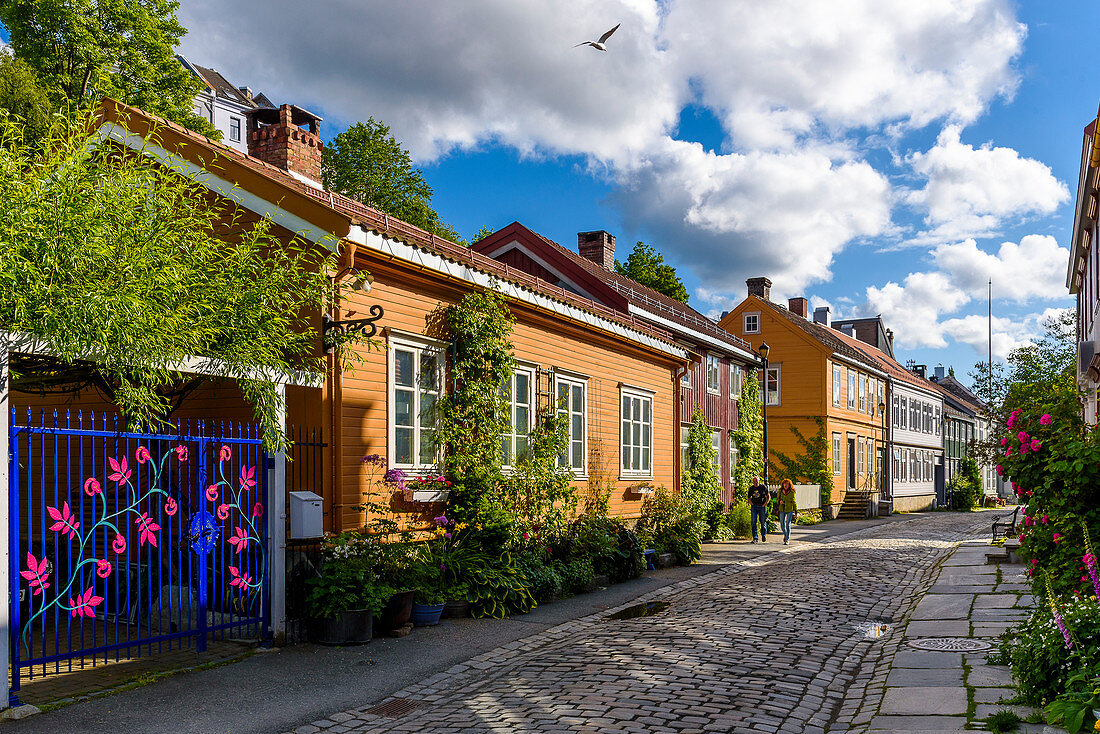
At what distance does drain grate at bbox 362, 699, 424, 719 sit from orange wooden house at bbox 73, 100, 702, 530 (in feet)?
11.2

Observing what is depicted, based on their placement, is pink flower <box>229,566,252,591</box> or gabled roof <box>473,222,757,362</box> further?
gabled roof <box>473,222,757,362</box>

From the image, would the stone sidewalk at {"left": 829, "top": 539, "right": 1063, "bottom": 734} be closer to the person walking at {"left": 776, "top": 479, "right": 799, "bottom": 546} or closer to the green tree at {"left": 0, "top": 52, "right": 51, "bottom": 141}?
the person walking at {"left": 776, "top": 479, "right": 799, "bottom": 546}

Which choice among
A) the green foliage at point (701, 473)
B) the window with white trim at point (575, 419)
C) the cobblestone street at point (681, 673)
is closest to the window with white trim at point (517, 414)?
the window with white trim at point (575, 419)

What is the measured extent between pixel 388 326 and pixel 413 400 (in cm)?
103

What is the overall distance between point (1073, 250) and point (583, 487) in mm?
14582

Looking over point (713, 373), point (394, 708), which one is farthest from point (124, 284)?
point (713, 373)

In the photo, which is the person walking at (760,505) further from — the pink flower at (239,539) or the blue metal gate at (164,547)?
the pink flower at (239,539)

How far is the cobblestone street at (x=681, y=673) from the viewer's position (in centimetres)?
630

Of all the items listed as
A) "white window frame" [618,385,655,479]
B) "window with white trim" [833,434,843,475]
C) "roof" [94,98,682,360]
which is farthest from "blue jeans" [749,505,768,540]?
"window with white trim" [833,434,843,475]

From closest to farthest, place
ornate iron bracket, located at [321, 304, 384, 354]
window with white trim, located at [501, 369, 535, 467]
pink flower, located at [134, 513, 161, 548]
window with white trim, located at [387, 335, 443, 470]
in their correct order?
pink flower, located at [134, 513, 161, 548]
ornate iron bracket, located at [321, 304, 384, 354]
window with white trim, located at [387, 335, 443, 470]
window with white trim, located at [501, 369, 535, 467]

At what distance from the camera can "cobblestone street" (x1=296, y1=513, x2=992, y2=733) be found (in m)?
6.30

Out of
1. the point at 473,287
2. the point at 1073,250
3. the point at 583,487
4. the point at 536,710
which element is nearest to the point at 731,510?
the point at 583,487

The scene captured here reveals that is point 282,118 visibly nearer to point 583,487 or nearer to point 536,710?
point 583,487

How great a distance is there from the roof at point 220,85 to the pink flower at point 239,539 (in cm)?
5004
